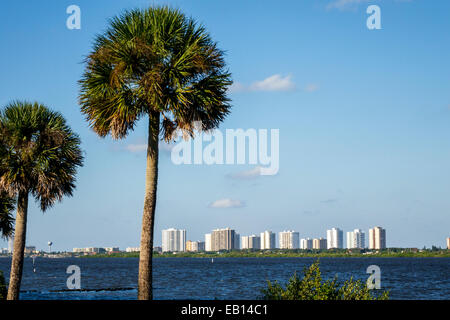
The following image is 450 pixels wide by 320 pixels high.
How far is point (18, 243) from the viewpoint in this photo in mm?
26734

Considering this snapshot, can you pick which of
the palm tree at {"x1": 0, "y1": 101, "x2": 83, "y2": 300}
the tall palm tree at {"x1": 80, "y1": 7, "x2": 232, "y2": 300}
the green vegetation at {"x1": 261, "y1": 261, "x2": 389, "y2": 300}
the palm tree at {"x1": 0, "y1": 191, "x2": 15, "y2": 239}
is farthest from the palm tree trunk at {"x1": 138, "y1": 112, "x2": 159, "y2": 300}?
the palm tree at {"x1": 0, "y1": 191, "x2": 15, "y2": 239}

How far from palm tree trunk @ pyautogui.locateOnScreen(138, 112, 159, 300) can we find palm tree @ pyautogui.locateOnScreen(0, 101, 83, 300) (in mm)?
8179

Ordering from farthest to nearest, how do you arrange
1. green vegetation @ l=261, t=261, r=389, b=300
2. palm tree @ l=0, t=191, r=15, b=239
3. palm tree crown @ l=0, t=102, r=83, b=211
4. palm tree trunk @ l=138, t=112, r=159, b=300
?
1. palm tree @ l=0, t=191, r=15, b=239
2. palm tree crown @ l=0, t=102, r=83, b=211
3. palm tree trunk @ l=138, t=112, r=159, b=300
4. green vegetation @ l=261, t=261, r=389, b=300

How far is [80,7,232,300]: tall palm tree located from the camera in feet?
63.2

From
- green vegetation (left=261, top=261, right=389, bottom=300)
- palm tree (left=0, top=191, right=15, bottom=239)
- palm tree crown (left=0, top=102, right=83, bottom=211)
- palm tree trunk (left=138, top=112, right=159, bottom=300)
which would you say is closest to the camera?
green vegetation (left=261, top=261, right=389, bottom=300)

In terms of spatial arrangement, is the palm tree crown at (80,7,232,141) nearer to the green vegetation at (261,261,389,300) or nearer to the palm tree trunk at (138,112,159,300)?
the palm tree trunk at (138,112,159,300)

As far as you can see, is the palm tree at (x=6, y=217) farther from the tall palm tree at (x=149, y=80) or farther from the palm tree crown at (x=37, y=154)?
the tall palm tree at (x=149, y=80)

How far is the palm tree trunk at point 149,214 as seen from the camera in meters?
19.1

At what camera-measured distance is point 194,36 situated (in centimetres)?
1997

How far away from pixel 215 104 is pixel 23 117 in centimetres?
1123

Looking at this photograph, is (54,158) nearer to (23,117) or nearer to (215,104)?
(23,117)

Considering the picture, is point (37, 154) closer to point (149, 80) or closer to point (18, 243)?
point (18, 243)

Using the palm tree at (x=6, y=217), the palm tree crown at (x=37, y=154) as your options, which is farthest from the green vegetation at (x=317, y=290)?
the palm tree at (x=6, y=217)
